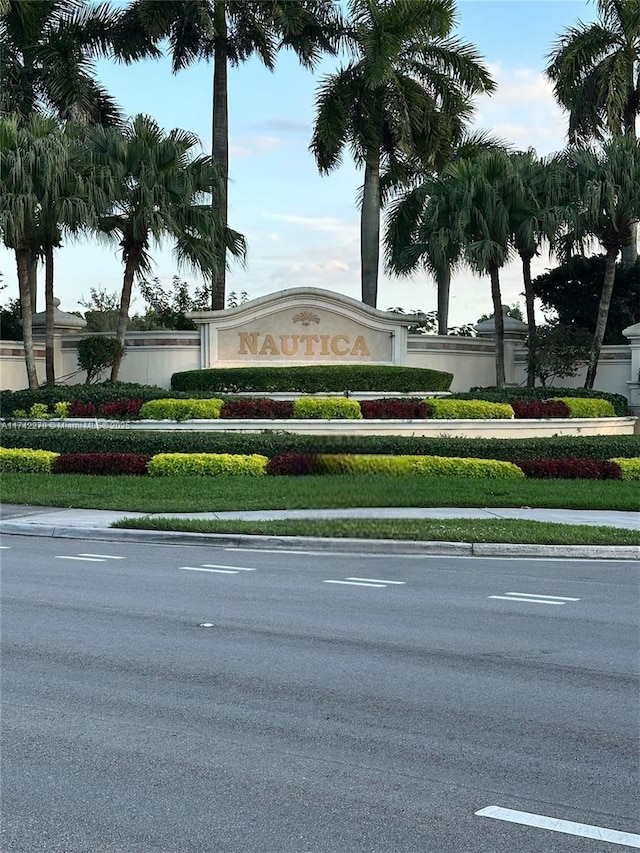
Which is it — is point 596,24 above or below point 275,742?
above

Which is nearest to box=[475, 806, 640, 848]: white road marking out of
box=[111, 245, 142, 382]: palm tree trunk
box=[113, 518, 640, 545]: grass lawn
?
box=[113, 518, 640, 545]: grass lawn

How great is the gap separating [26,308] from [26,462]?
770 centimetres

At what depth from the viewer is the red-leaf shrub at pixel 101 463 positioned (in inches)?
826

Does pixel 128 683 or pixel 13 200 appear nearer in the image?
pixel 128 683

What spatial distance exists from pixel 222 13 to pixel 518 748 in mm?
31226

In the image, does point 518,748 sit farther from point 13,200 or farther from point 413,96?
point 413,96

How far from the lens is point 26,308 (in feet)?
93.2

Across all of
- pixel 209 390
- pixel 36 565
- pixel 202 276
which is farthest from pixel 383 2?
pixel 36 565

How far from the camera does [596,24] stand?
36.2 metres

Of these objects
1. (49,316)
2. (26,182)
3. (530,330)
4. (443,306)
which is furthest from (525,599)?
(443,306)

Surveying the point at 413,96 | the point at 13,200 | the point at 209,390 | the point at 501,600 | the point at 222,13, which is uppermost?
the point at 222,13

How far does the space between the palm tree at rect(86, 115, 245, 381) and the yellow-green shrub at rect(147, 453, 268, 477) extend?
9678mm

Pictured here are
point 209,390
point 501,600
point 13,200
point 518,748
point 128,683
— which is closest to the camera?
point 518,748

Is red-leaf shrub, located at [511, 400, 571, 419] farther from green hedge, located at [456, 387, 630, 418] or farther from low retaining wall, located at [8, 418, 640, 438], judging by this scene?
green hedge, located at [456, 387, 630, 418]
